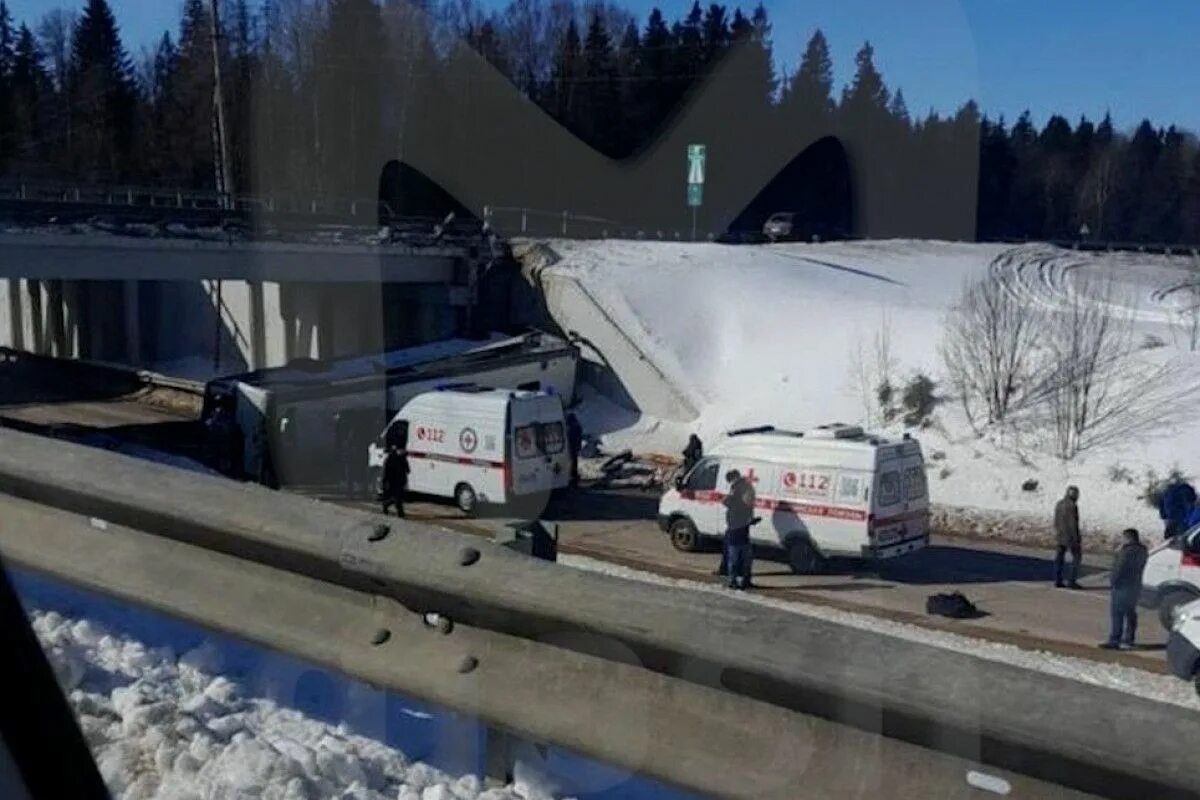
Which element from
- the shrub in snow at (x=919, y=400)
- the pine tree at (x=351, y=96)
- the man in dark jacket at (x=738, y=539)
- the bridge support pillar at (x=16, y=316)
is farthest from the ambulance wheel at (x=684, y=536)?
the bridge support pillar at (x=16, y=316)

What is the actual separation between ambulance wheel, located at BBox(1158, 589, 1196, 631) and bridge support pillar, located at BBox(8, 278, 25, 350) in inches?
1291

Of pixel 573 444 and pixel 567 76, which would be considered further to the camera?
pixel 573 444

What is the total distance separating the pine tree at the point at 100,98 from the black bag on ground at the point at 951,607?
25.1m

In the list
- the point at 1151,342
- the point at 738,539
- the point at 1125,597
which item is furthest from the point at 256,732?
the point at 1151,342

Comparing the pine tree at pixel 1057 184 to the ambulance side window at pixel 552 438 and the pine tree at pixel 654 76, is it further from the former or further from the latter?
the ambulance side window at pixel 552 438

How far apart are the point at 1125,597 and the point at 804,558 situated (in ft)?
12.6

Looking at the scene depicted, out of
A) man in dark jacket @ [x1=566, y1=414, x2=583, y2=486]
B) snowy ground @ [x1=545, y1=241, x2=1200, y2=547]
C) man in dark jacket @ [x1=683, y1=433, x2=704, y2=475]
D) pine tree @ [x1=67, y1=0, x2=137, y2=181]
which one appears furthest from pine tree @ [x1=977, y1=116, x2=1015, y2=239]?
pine tree @ [x1=67, y1=0, x2=137, y2=181]

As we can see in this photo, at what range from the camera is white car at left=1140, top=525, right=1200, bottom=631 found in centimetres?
1176

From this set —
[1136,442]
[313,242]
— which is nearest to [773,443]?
[1136,442]

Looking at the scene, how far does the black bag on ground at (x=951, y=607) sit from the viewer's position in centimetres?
1226

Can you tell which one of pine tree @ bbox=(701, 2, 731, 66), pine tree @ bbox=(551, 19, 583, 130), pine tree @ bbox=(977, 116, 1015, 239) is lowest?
pine tree @ bbox=(977, 116, 1015, 239)

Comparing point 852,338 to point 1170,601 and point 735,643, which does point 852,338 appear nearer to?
point 1170,601

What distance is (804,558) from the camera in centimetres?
1439

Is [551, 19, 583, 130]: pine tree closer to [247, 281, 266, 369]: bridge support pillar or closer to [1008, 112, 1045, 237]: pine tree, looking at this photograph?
[1008, 112, 1045, 237]: pine tree
